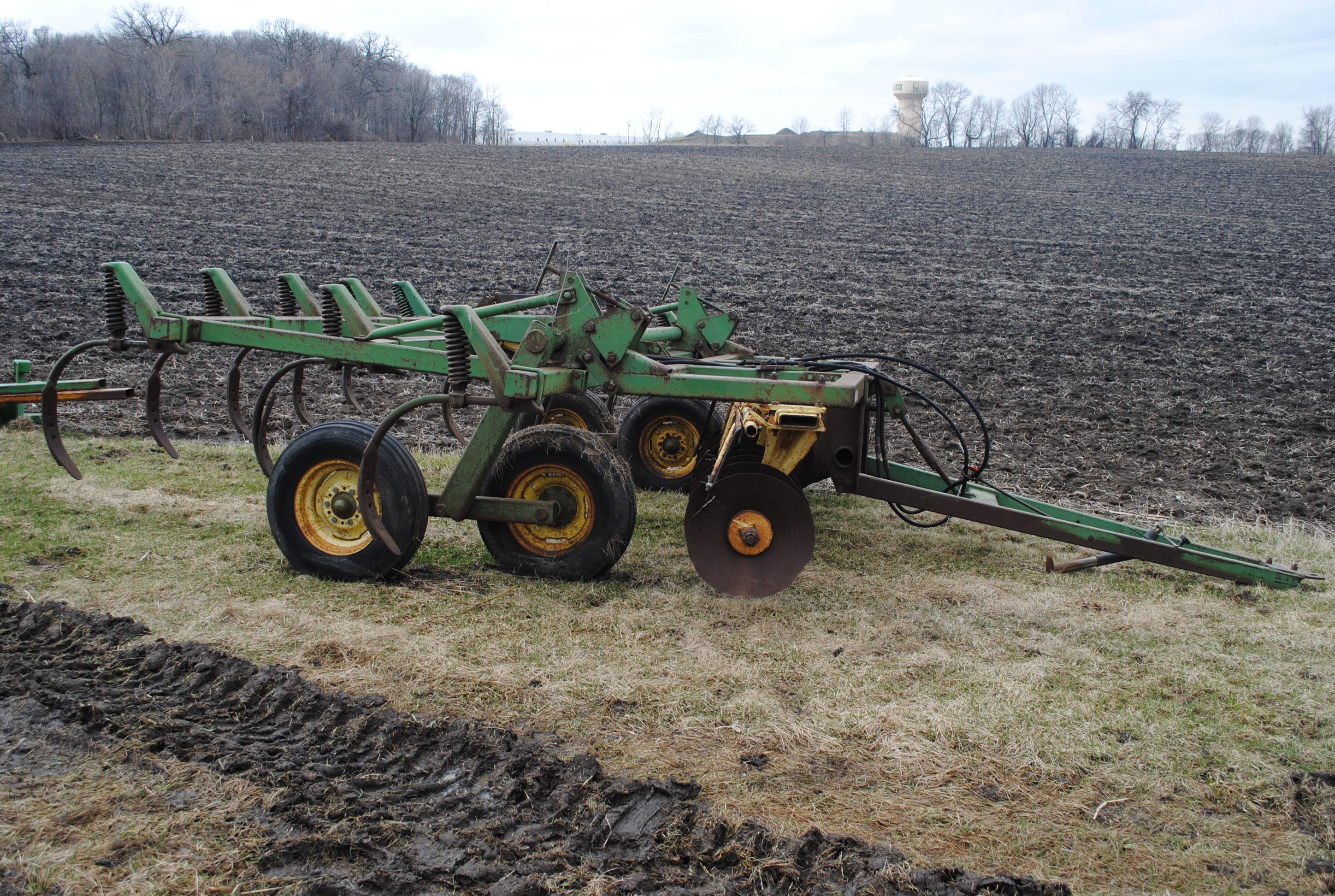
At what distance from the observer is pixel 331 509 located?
207 inches

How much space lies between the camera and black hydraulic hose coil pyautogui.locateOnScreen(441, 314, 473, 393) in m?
4.96

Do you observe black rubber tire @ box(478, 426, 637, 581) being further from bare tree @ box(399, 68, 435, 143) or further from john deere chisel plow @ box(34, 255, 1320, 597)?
bare tree @ box(399, 68, 435, 143)

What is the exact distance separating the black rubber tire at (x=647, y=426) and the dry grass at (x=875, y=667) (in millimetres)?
954

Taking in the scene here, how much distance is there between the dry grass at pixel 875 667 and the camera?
3.11 metres

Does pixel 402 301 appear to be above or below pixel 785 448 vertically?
above

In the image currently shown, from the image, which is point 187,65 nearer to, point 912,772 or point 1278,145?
point 912,772

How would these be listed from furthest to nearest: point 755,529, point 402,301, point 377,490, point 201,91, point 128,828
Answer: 1. point 201,91
2. point 402,301
3. point 377,490
4. point 755,529
5. point 128,828

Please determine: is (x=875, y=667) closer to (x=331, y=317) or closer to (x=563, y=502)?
(x=563, y=502)

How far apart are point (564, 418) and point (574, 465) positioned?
2.24m

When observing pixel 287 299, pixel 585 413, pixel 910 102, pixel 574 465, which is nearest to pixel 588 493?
pixel 574 465

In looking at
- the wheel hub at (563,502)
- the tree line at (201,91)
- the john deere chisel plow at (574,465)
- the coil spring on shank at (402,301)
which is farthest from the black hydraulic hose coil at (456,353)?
the tree line at (201,91)

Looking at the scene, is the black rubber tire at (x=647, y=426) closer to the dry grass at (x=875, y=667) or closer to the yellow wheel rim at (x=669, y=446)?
the yellow wheel rim at (x=669, y=446)

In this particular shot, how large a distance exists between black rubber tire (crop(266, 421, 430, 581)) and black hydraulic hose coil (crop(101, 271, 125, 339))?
1.36 m

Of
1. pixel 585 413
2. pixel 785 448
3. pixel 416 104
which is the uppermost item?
pixel 416 104
